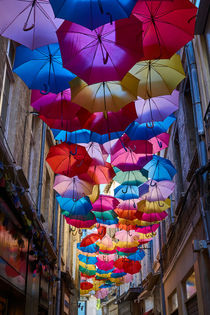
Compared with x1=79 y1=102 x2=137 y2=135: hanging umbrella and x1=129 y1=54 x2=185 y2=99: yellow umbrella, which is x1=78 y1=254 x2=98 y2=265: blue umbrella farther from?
x1=129 y1=54 x2=185 y2=99: yellow umbrella

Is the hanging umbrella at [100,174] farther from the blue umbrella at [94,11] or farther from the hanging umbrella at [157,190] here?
the blue umbrella at [94,11]

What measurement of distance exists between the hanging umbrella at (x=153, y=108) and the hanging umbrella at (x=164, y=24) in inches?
56.9

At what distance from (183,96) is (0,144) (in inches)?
203

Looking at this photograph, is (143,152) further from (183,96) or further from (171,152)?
(171,152)

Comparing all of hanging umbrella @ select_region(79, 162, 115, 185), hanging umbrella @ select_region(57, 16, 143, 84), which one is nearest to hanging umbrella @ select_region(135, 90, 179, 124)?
hanging umbrella @ select_region(57, 16, 143, 84)

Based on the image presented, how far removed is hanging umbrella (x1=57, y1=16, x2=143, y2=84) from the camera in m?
4.46

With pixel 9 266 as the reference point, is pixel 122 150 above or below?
above

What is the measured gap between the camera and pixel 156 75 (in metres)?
5.46

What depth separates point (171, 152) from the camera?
12492 millimetres

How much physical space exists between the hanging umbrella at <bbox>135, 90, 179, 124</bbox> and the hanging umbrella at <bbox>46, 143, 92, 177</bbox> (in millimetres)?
1496

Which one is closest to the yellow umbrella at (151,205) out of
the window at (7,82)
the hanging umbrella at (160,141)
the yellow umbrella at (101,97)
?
the hanging umbrella at (160,141)

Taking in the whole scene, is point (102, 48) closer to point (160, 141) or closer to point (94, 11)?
point (94, 11)

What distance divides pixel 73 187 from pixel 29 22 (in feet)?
14.5

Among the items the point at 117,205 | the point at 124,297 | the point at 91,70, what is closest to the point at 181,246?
the point at 117,205
